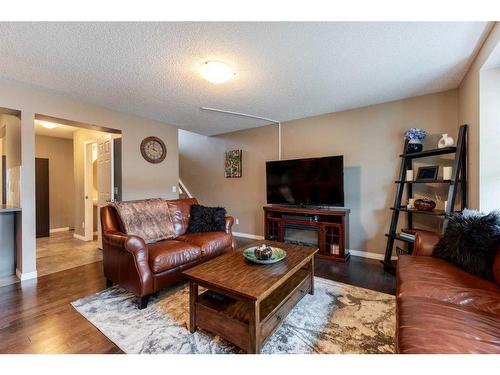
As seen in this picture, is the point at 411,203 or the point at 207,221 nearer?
the point at 411,203

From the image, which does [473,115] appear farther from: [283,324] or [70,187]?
[70,187]

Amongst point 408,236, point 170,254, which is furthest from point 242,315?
point 408,236

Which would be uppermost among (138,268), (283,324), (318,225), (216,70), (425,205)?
(216,70)

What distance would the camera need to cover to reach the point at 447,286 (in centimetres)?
148

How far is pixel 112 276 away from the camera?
2.33m

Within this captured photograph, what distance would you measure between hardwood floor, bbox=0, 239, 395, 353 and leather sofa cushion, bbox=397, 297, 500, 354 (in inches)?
48.5

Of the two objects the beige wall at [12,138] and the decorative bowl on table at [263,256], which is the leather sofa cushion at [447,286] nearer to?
the decorative bowl on table at [263,256]

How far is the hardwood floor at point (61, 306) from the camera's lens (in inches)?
61.9

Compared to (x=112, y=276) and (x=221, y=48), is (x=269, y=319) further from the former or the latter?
(x=221, y=48)

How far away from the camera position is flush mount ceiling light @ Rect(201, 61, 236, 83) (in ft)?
7.27

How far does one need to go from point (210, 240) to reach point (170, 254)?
560 millimetres

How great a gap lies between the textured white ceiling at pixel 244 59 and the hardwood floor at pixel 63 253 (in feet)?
7.62

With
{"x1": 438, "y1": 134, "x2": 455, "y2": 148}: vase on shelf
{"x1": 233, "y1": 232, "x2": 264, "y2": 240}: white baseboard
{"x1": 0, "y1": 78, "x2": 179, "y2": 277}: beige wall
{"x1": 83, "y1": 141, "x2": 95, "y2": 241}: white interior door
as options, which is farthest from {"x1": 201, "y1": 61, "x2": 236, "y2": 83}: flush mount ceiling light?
{"x1": 83, "y1": 141, "x2": 95, "y2": 241}: white interior door
